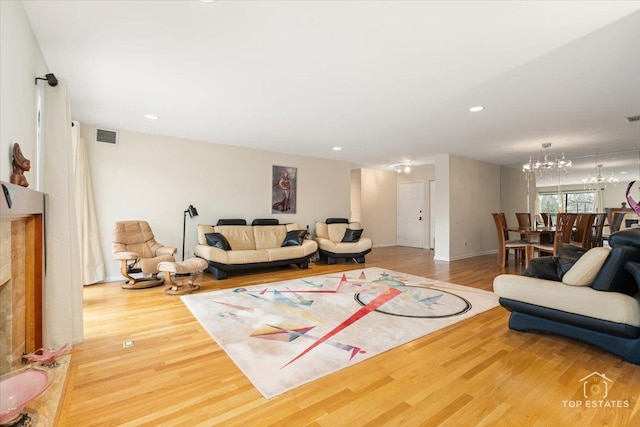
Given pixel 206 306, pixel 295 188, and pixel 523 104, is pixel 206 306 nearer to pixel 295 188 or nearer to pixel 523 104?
pixel 295 188

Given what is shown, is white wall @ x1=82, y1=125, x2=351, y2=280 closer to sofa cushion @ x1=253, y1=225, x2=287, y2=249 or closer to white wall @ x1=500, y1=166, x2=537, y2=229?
sofa cushion @ x1=253, y1=225, x2=287, y2=249

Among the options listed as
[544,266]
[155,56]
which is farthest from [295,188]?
[544,266]

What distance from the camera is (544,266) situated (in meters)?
2.79

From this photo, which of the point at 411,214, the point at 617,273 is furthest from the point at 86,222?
the point at 411,214

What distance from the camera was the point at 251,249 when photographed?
5.74m

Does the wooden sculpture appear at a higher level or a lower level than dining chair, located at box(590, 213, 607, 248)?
higher

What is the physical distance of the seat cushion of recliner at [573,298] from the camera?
7.11ft

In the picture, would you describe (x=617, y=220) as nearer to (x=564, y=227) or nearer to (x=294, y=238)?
(x=564, y=227)

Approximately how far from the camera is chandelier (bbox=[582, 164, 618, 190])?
6346 millimetres

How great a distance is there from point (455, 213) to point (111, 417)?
6955 mm

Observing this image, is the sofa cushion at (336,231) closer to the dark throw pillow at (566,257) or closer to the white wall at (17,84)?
→ the dark throw pillow at (566,257)

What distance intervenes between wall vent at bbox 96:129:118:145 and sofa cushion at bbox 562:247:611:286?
618cm

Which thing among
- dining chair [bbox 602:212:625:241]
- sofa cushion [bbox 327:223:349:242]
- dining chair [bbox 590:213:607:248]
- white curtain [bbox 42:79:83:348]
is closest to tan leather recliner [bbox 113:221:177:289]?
white curtain [bbox 42:79:83:348]

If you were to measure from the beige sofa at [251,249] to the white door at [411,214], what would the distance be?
4.12 metres
